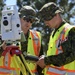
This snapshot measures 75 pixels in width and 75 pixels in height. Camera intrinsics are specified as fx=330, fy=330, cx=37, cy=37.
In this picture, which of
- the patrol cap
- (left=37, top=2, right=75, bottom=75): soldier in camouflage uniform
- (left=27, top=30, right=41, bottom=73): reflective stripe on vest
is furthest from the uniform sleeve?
(left=27, top=30, right=41, bottom=73): reflective stripe on vest

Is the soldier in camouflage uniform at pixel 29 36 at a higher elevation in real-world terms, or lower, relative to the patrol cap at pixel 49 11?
lower

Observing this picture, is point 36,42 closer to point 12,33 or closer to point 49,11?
point 49,11

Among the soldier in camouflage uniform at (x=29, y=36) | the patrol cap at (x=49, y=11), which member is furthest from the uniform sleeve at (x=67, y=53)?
the soldier in camouflage uniform at (x=29, y=36)

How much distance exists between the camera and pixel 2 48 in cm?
458

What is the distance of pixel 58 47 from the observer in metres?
4.68

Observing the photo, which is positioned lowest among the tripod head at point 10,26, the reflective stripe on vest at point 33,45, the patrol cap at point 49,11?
the reflective stripe on vest at point 33,45

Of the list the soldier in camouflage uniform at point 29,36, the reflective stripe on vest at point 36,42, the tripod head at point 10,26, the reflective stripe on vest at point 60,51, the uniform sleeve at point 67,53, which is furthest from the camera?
the reflective stripe on vest at point 36,42

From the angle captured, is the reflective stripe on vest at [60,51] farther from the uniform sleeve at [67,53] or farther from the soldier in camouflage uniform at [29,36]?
the soldier in camouflage uniform at [29,36]

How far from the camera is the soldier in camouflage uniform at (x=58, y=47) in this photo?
4.51 meters

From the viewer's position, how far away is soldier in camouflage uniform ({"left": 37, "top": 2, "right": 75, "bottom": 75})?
4508mm

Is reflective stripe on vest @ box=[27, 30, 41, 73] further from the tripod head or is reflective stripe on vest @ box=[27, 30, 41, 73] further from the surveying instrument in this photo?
the tripod head

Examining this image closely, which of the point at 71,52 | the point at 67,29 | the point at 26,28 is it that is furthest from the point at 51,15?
the point at 26,28

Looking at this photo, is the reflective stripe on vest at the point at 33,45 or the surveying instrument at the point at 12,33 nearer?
the surveying instrument at the point at 12,33

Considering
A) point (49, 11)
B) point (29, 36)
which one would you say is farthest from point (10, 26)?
point (29, 36)
